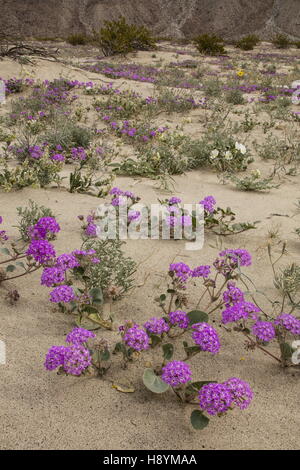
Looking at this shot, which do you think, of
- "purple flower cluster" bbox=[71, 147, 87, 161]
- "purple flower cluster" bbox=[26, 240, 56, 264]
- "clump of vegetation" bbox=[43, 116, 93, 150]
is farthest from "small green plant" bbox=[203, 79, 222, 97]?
"purple flower cluster" bbox=[26, 240, 56, 264]

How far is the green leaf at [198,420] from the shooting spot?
5.67ft

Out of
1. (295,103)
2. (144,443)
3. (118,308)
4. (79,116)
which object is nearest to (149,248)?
(118,308)

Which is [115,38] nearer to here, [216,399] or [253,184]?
[253,184]

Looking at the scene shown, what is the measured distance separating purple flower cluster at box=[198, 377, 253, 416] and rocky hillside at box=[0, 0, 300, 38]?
53.7 meters

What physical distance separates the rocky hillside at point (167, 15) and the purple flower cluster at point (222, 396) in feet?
176

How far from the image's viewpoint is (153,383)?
1900 millimetres

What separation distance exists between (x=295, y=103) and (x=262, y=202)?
260 inches

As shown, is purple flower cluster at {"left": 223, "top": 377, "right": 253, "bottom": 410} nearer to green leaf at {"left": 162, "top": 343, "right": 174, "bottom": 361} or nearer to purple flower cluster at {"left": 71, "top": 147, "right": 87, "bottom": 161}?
green leaf at {"left": 162, "top": 343, "right": 174, "bottom": 361}

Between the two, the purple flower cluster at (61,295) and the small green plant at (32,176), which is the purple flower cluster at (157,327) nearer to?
A: the purple flower cluster at (61,295)

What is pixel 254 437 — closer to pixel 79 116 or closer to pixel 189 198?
pixel 189 198

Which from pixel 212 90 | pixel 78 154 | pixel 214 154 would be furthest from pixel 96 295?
pixel 212 90

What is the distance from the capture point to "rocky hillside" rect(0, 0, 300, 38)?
49.1m

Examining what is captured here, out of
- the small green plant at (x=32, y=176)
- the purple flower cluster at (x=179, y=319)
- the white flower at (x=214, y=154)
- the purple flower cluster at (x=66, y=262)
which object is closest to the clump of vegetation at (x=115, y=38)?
the white flower at (x=214, y=154)

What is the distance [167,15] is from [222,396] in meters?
58.7
